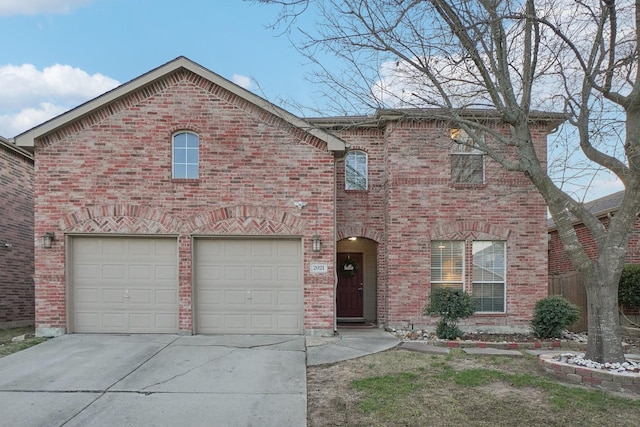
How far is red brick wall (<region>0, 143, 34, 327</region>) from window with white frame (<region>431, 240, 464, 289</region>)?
451 inches

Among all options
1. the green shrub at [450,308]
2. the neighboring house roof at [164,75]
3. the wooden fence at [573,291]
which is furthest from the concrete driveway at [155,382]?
the wooden fence at [573,291]

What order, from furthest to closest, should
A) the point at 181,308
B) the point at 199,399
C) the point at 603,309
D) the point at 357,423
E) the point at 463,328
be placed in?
the point at 463,328 < the point at 181,308 < the point at 603,309 < the point at 199,399 < the point at 357,423

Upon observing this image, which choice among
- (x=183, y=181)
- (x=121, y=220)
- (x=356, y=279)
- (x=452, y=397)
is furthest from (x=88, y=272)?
(x=452, y=397)

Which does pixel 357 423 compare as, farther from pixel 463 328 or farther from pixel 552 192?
pixel 463 328

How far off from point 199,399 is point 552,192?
20.9 feet

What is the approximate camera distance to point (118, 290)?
891cm

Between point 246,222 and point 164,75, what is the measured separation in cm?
380

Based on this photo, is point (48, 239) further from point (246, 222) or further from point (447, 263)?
point (447, 263)

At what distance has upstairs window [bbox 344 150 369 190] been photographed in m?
11.1

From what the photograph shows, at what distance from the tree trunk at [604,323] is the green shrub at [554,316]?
2.33 metres

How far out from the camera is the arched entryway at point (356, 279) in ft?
39.3

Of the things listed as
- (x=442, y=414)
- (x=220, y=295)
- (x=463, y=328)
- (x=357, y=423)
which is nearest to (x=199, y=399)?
(x=357, y=423)

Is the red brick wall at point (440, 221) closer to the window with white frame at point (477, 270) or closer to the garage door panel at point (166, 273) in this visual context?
the window with white frame at point (477, 270)

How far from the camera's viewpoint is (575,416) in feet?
15.9
